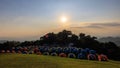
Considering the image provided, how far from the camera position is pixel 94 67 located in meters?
34.8

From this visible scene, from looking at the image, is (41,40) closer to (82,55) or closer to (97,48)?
(97,48)

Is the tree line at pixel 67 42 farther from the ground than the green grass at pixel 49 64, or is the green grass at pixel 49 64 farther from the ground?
the tree line at pixel 67 42

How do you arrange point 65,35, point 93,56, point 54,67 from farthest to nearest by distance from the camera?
1. point 65,35
2. point 93,56
3. point 54,67

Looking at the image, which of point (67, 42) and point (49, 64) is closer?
point (49, 64)

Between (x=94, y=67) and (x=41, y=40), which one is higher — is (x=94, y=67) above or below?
below

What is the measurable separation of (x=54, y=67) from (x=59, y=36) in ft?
281

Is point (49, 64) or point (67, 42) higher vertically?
point (67, 42)

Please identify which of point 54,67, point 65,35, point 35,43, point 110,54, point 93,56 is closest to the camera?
point 54,67

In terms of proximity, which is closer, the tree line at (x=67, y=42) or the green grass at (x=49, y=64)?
the green grass at (x=49, y=64)

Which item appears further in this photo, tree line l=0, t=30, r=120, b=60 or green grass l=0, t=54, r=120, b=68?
tree line l=0, t=30, r=120, b=60

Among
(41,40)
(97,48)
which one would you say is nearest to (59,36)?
(41,40)

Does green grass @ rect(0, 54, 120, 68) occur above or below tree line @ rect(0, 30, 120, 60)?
below

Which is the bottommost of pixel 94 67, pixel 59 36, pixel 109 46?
pixel 94 67

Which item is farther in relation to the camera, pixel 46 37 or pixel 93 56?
pixel 46 37
